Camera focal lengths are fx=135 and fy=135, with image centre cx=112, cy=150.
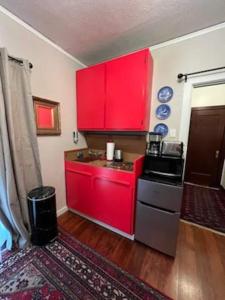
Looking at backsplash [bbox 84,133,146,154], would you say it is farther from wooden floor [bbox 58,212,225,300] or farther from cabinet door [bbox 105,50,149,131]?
wooden floor [bbox 58,212,225,300]

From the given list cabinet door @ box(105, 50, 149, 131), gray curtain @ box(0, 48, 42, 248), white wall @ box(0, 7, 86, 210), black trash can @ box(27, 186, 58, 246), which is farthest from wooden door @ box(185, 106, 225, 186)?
gray curtain @ box(0, 48, 42, 248)

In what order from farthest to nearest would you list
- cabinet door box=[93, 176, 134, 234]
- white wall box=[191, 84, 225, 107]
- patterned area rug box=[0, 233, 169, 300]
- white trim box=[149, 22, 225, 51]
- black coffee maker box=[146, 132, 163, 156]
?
white wall box=[191, 84, 225, 107]
black coffee maker box=[146, 132, 163, 156]
cabinet door box=[93, 176, 134, 234]
white trim box=[149, 22, 225, 51]
patterned area rug box=[0, 233, 169, 300]

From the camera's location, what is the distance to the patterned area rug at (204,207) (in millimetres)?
2061

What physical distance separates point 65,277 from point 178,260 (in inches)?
46.1

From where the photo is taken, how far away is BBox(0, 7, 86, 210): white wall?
4.83 feet

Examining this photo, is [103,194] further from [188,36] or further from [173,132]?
[188,36]

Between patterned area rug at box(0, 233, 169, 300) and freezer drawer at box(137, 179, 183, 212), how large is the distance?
2.34 ft

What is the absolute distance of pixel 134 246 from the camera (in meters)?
1.63

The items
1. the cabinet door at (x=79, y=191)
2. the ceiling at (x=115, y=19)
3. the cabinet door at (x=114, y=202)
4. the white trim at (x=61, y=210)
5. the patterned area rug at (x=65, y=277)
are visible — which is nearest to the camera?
the patterned area rug at (x=65, y=277)

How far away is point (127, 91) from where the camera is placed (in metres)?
1.79

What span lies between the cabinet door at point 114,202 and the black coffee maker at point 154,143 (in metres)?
0.54

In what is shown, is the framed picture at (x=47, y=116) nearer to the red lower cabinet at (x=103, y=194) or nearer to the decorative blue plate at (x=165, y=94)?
the red lower cabinet at (x=103, y=194)

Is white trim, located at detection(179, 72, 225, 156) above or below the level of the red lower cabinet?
above

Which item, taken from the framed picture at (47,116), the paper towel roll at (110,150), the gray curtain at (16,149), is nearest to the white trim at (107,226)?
the gray curtain at (16,149)
